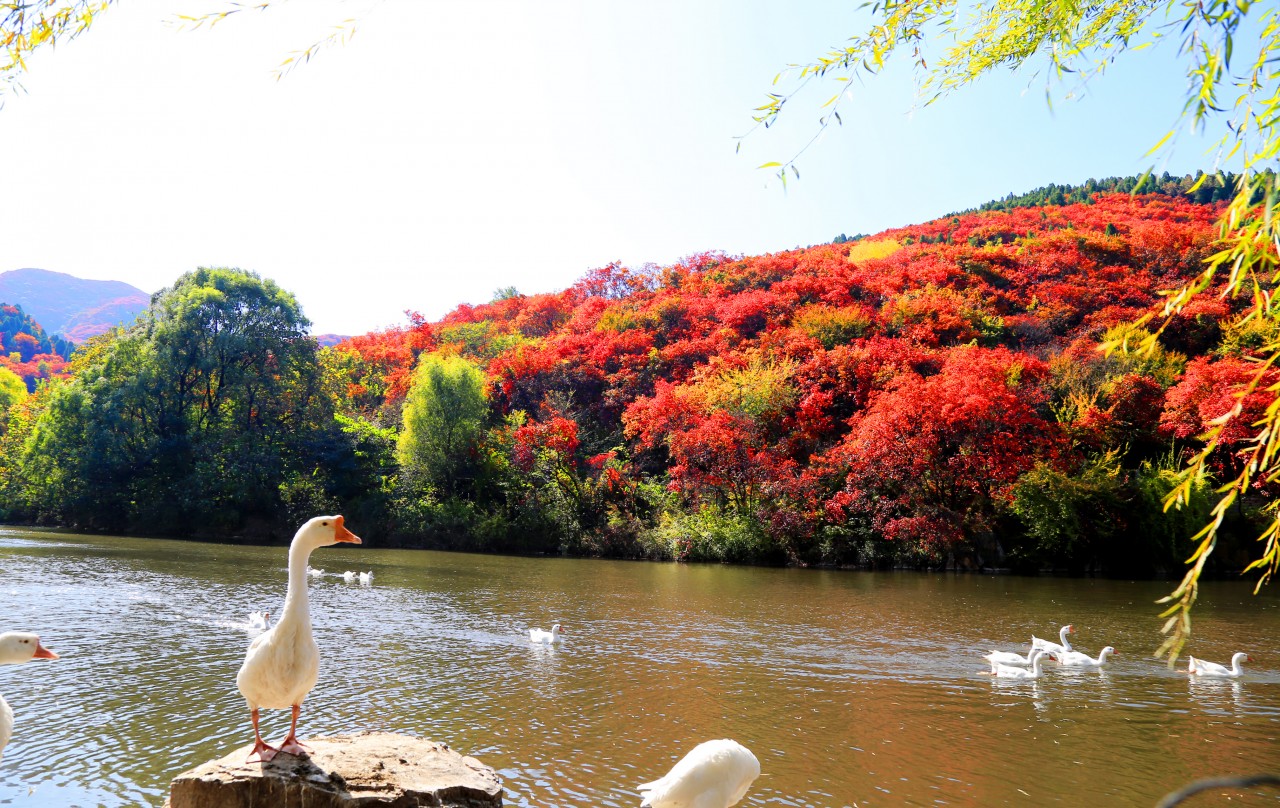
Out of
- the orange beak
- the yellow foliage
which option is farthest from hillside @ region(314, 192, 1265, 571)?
the orange beak

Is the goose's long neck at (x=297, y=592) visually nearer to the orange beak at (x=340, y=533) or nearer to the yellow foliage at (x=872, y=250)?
the orange beak at (x=340, y=533)

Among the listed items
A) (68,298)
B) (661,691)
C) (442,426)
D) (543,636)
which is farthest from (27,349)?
(68,298)

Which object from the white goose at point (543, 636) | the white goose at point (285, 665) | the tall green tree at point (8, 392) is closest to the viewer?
the white goose at point (285, 665)

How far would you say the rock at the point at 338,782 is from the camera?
459 cm

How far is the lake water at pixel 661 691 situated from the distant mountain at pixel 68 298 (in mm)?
159836

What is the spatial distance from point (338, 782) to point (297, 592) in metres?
1.13

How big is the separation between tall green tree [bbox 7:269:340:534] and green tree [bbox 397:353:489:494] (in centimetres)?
575

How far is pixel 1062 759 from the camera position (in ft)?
26.7

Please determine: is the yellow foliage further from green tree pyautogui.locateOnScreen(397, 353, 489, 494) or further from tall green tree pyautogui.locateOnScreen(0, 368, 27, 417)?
tall green tree pyautogui.locateOnScreen(0, 368, 27, 417)

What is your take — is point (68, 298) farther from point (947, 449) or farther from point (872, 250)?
point (947, 449)

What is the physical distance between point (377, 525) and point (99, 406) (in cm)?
1423

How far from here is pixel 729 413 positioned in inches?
1118

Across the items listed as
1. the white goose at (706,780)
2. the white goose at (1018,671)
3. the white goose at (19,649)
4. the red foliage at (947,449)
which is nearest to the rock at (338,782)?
the white goose at (706,780)

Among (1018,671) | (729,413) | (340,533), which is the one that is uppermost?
(729,413)
